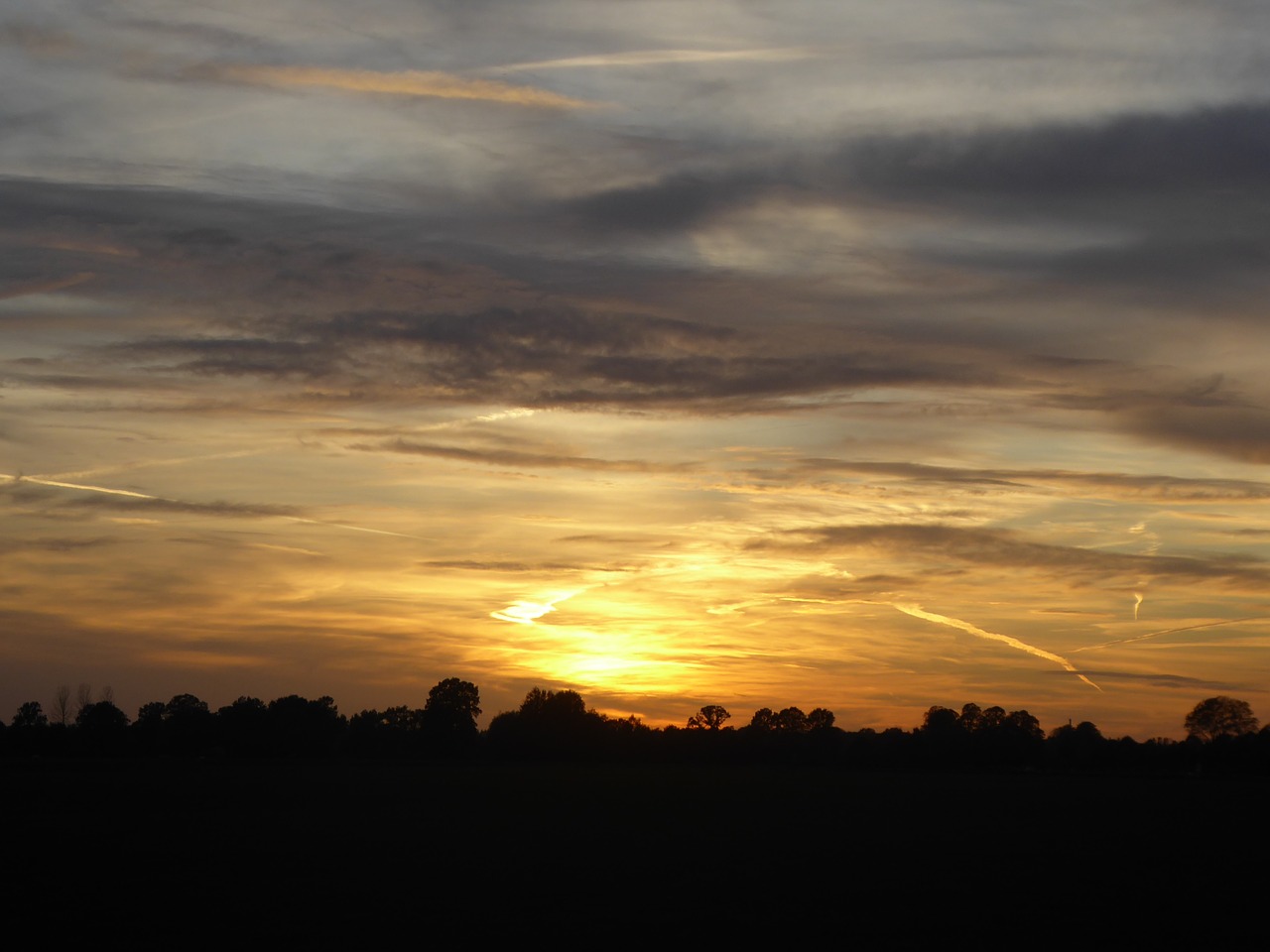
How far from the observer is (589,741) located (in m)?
148

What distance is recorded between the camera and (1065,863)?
44625mm

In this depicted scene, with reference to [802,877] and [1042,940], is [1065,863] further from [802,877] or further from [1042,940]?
[1042,940]

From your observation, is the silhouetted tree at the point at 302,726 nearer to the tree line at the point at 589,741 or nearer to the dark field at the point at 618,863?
the tree line at the point at 589,741

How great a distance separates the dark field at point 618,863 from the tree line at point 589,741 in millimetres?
58133

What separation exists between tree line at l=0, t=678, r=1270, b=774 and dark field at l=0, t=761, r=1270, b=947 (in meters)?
58.1

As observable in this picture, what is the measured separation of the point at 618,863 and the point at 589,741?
107 m

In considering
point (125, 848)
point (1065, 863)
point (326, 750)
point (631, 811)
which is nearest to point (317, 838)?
point (125, 848)

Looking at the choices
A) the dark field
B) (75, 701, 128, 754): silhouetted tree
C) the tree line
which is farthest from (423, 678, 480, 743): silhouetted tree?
the dark field

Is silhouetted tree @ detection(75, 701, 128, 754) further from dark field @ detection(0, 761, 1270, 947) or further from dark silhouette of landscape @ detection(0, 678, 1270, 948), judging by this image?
dark field @ detection(0, 761, 1270, 947)

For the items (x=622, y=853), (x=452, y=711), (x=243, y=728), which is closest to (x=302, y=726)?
(x=243, y=728)

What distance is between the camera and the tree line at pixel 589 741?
13500 cm

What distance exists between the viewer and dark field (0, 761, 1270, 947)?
31.8m

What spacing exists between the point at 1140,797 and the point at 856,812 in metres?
26.6

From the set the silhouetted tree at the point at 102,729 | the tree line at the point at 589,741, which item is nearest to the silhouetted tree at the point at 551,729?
the tree line at the point at 589,741
